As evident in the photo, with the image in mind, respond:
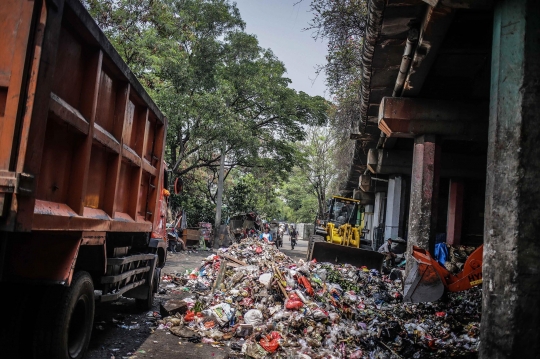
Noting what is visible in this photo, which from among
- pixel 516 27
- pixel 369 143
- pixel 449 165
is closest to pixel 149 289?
pixel 516 27

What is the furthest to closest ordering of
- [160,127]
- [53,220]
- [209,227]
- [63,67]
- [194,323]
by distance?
[209,227], [160,127], [194,323], [63,67], [53,220]

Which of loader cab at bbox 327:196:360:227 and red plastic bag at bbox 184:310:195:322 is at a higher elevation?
loader cab at bbox 327:196:360:227

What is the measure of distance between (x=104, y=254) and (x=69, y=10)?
2.16m

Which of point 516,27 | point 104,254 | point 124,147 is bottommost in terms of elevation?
point 104,254

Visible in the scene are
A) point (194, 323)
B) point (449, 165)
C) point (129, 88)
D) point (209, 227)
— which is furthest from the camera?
point (209, 227)

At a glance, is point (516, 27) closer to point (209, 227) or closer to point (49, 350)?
point (49, 350)

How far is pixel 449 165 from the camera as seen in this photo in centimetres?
1285

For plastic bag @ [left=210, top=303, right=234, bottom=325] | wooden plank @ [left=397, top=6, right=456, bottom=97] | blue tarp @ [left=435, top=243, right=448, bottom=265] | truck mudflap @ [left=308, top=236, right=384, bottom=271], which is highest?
wooden plank @ [left=397, top=6, right=456, bottom=97]

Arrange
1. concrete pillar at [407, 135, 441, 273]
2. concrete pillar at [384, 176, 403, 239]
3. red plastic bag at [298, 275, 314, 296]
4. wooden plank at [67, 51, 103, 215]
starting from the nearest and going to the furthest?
wooden plank at [67, 51, 103, 215], red plastic bag at [298, 275, 314, 296], concrete pillar at [407, 135, 441, 273], concrete pillar at [384, 176, 403, 239]

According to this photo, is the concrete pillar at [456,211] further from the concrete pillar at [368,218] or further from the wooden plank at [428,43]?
the concrete pillar at [368,218]

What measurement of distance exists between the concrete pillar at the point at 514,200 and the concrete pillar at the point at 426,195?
16.0 feet

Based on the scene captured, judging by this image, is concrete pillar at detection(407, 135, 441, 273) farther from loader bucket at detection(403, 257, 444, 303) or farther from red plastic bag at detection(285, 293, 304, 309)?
red plastic bag at detection(285, 293, 304, 309)

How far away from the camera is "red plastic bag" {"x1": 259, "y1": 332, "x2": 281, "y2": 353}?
4.90 meters

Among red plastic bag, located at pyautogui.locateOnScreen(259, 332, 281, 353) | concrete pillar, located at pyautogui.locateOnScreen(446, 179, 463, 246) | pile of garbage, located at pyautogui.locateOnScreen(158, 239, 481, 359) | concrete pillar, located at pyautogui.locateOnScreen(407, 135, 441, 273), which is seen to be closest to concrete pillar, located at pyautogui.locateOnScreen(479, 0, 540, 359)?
pile of garbage, located at pyautogui.locateOnScreen(158, 239, 481, 359)
